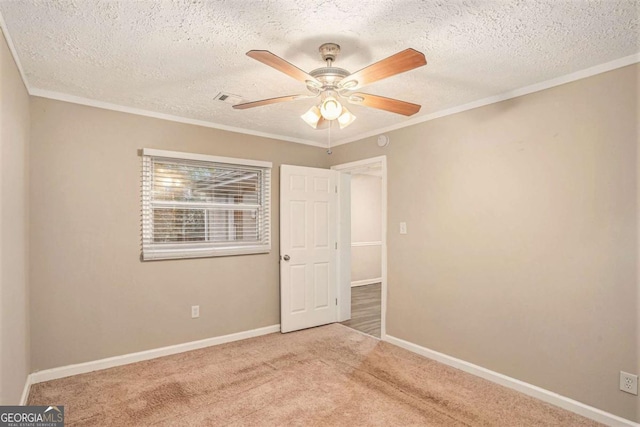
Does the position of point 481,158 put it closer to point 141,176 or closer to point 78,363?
point 141,176

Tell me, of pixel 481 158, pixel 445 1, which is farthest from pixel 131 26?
pixel 481 158

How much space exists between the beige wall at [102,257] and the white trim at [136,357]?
5cm

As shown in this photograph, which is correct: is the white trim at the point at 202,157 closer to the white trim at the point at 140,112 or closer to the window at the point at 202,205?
the window at the point at 202,205

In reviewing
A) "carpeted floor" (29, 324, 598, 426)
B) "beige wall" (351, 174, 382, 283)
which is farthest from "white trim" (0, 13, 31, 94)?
"beige wall" (351, 174, 382, 283)

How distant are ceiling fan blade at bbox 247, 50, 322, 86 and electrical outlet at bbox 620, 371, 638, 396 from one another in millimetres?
2722

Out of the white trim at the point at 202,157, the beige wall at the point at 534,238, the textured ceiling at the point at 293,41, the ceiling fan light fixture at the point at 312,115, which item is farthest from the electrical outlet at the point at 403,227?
the ceiling fan light fixture at the point at 312,115

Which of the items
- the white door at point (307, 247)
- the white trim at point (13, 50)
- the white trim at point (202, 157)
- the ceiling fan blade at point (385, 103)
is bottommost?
the white door at point (307, 247)

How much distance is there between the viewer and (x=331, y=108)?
2090 mm

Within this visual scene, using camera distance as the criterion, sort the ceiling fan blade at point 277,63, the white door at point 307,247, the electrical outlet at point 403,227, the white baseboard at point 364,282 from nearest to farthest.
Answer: the ceiling fan blade at point 277,63, the electrical outlet at point 403,227, the white door at point 307,247, the white baseboard at point 364,282

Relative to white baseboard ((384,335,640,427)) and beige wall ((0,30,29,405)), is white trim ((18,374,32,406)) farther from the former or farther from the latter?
white baseboard ((384,335,640,427))

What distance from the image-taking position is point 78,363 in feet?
→ 9.86

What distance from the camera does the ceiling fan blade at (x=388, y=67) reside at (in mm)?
1630

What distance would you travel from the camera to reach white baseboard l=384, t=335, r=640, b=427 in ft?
7.59

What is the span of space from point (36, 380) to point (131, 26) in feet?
9.29
